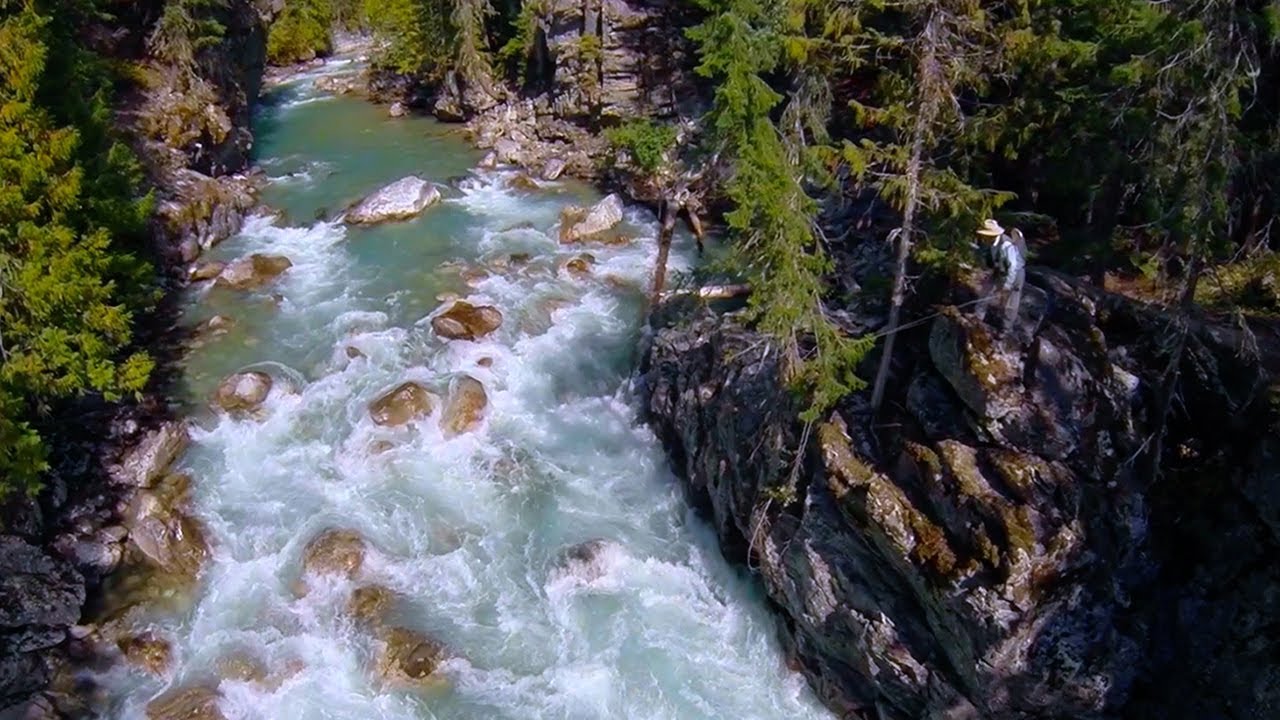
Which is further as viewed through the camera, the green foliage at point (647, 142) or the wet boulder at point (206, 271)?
the green foliage at point (647, 142)

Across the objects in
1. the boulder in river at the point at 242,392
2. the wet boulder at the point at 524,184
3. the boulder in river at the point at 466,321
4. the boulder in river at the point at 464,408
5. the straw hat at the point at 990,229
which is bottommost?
the boulder in river at the point at 464,408

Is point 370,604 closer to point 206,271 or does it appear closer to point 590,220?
point 206,271

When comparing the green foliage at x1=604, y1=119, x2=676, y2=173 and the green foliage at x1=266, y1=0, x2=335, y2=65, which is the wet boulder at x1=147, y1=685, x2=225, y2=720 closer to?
the green foliage at x1=604, y1=119, x2=676, y2=173

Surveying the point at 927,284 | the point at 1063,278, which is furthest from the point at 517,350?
the point at 1063,278

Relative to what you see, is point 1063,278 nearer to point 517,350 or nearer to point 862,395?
point 862,395

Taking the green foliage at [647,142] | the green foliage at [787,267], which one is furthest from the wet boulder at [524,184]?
the green foliage at [787,267]

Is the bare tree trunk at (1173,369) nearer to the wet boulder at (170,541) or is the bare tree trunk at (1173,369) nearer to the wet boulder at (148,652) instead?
the wet boulder at (148,652)

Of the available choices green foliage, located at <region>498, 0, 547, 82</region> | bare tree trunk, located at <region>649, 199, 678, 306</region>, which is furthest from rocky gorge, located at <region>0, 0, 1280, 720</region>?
green foliage, located at <region>498, 0, 547, 82</region>
